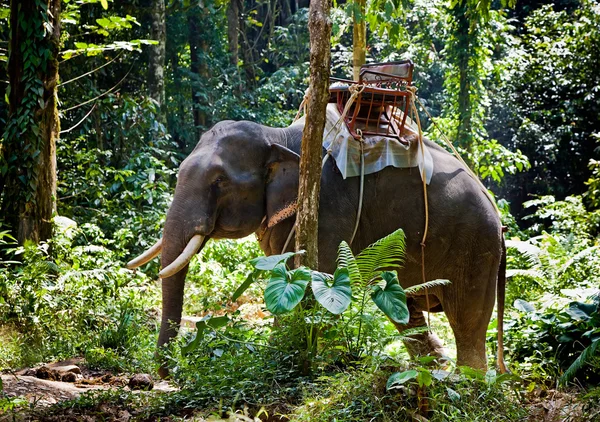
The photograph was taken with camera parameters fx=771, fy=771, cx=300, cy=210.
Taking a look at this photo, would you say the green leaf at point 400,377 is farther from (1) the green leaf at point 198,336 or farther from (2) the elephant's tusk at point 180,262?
(2) the elephant's tusk at point 180,262

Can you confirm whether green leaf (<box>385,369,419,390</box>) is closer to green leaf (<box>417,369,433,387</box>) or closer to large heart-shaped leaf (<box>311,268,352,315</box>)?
green leaf (<box>417,369,433,387</box>)

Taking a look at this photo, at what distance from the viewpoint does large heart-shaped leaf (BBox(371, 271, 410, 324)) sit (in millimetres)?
3922

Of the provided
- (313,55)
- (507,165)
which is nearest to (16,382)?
(313,55)

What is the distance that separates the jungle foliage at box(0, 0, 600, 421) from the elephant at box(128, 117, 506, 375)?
1.62ft

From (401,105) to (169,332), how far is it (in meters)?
2.68

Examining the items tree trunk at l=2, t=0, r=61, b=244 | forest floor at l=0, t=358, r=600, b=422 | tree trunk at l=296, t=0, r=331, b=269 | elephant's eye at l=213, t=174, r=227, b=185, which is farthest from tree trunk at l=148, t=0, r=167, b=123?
tree trunk at l=296, t=0, r=331, b=269

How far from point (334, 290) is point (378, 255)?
59 cm

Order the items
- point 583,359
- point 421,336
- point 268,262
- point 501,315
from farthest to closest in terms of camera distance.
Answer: point 421,336, point 501,315, point 583,359, point 268,262

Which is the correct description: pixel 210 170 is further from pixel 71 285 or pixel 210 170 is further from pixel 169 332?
pixel 71 285

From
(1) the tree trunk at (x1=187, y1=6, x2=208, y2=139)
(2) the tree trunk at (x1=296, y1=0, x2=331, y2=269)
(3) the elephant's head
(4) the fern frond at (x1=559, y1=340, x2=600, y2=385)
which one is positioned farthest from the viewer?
(1) the tree trunk at (x1=187, y1=6, x2=208, y2=139)

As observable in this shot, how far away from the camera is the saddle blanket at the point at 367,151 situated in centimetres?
619

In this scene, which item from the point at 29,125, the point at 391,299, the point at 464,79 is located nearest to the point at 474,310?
the point at 391,299

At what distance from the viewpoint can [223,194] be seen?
5977mm

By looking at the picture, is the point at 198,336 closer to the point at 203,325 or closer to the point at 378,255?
the point at 203,325
